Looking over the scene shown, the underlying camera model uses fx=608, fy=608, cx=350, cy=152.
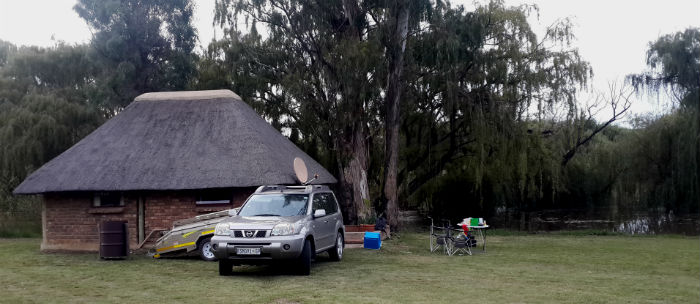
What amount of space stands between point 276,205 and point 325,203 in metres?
1.59

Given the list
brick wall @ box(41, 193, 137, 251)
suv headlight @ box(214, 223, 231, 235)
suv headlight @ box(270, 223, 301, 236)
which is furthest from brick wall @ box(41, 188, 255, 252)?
suv headlight @ box(270, 223, 301, 236)

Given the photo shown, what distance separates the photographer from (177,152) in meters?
18.1

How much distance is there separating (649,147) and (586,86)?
224 inches

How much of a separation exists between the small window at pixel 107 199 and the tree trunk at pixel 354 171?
9.13 m

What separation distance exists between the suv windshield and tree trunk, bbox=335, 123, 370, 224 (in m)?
11.3

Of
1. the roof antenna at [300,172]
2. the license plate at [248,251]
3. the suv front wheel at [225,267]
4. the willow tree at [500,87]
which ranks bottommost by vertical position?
the suv front wheel at [225,267]

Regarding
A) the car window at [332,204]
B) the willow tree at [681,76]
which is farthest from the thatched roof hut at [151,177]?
the willow tree at [681,76]

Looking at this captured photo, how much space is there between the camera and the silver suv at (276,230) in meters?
11.2

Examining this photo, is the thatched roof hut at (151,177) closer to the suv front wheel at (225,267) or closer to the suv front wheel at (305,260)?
the suv front wheel at (225,267)

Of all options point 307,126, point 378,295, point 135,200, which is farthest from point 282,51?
point 378,295

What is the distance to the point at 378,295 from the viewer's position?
9422 mm

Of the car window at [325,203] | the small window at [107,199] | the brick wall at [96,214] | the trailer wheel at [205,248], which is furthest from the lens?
the small window at [107,199]

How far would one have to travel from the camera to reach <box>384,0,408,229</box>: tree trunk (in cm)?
2300

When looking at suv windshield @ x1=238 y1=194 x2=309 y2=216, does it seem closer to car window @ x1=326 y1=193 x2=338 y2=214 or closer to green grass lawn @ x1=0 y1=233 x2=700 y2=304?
green grass lawn @ x1=0 y1=233 x2=700 y2=304
